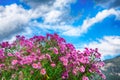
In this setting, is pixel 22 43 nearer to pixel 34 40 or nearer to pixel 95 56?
pixel 34 40

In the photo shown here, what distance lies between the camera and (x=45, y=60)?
1020cm

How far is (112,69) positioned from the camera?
51.6ft

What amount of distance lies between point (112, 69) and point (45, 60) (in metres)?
6.12

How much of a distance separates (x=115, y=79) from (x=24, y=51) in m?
5.50

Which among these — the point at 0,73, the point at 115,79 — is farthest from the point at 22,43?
the point at 115,79

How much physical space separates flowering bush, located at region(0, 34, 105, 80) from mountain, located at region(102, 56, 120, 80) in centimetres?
383

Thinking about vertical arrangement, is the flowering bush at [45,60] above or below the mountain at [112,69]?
below

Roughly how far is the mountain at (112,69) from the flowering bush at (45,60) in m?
3.83

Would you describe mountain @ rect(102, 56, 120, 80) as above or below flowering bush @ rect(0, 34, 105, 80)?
above

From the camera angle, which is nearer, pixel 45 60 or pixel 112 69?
pixel 45 60

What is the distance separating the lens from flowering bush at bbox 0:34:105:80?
1005 centimetres

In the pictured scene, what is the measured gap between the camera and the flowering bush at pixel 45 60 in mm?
10055

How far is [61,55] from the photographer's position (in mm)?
10969

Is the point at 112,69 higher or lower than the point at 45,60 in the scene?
higher
